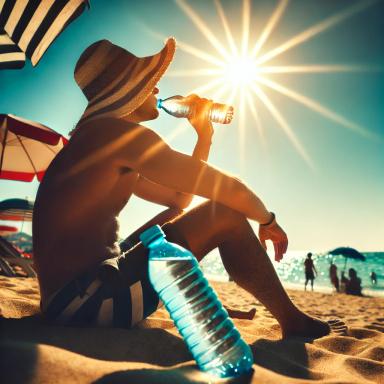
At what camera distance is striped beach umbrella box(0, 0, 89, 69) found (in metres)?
3.36

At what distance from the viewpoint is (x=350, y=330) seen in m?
2.35

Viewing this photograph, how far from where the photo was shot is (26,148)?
20.9ft

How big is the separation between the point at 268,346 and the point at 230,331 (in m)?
0.50

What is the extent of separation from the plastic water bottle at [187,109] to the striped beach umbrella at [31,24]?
1.61 metres

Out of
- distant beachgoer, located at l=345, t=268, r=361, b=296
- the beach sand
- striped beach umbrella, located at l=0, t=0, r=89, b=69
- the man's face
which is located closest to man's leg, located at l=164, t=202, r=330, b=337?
the beach sand

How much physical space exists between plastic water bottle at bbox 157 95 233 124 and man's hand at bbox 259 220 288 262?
1.22 m

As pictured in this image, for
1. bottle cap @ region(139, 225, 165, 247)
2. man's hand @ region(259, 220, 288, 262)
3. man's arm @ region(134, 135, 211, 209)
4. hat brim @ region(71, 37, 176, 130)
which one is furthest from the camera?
man's arm @ region(134, 135, 211, 209)

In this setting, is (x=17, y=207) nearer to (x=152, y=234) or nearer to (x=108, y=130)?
(x=108, y=130)

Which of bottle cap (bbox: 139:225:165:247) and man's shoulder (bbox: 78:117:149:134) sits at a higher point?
man's shoulder (bbox: 78:117:149:134)

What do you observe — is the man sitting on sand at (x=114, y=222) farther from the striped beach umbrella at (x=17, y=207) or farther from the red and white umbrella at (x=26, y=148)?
the striped beach umbrella at (x=17, y=207)

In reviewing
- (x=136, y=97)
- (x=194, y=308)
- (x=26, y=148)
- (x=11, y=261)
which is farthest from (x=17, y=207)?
(x=194, y=308)

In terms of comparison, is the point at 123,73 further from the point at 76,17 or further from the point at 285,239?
the point at 76,17

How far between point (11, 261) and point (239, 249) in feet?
18.8

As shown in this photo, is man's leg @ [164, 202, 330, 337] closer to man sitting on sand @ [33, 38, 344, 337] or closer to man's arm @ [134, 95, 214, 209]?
man sitting on sand @ [33, 38, 344, 337]
